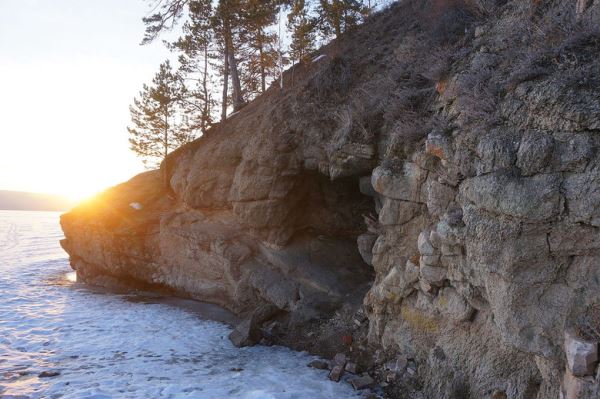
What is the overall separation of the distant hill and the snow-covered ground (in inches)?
5857

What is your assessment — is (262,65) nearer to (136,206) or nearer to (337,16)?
(337,16)

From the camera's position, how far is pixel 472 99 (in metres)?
8.23

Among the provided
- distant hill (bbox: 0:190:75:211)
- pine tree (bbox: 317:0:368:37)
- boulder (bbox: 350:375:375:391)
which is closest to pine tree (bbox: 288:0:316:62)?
pine tree (bbox: 317:0:368:37)

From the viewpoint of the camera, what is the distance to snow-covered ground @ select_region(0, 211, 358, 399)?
9.55 meters

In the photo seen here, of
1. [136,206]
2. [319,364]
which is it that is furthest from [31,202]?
[319,364]

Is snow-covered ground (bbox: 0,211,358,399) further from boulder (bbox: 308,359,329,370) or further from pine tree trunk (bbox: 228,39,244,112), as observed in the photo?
pine tree trunk (bbox: 228,39,244,112)

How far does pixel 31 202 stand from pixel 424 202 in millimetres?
176874

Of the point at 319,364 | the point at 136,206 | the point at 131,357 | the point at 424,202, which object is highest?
the point at 136,206

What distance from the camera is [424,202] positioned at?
978 centimetres

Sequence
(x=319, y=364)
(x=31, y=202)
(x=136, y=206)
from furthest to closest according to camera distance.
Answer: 1. (x=31, y=202)
2. (x=136, y=206)
3. (x=319, y=364)

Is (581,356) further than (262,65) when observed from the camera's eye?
No

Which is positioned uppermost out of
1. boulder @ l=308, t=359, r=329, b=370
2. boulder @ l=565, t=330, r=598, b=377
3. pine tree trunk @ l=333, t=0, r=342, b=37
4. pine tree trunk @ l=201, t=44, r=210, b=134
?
pine tree trunk @ l=333, t=0, r=342, b=37

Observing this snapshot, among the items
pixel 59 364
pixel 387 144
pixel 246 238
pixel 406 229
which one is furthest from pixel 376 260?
pixel 59 364

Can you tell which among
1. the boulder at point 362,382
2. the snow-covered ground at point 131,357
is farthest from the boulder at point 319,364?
the boulder at point 362,382
